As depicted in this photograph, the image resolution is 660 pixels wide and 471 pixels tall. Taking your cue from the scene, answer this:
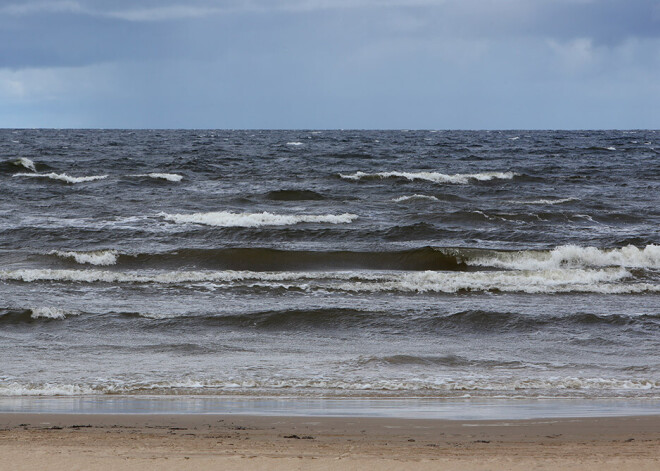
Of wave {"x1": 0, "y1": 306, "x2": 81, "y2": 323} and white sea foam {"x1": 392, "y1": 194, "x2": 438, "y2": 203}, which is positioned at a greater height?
white sea foam {"x1": 392, "y1": 194, "x2": 438, "y2": 203}

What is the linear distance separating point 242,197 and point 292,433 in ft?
64.8

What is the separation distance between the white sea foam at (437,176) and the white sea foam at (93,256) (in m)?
17.7

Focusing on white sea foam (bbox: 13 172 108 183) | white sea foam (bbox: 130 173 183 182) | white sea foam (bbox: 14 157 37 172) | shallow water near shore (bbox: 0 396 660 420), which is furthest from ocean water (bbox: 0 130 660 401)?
white sea foam (bbox: 14 157 37 172)

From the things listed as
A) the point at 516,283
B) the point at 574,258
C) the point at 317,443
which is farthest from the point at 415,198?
the point at 317,443

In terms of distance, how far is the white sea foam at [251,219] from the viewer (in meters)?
20.2

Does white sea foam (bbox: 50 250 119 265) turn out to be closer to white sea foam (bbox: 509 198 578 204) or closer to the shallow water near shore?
the shallow water near shore

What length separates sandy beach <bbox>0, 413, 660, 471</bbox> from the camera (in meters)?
4.71

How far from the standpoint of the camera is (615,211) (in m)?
22.8

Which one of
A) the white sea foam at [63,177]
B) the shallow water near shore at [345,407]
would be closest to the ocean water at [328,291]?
the shallow water near shore at [345,407]

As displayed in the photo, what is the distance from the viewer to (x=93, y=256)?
613 inches

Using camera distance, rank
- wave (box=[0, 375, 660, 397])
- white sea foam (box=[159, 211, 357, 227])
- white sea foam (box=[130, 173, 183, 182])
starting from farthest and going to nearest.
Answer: white sea foam (box=[130, 173, 183, 182]) < white sea foam (box=[159, 211, 357, 227]) < wave (box=[0, 375, 660, 397])

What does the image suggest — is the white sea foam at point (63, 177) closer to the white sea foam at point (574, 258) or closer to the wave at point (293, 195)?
the wave at point (293, 195)

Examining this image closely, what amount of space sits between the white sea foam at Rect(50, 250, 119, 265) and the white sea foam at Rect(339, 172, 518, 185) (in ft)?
58.0

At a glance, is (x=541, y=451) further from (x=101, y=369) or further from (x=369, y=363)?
(x=101, y=369)
